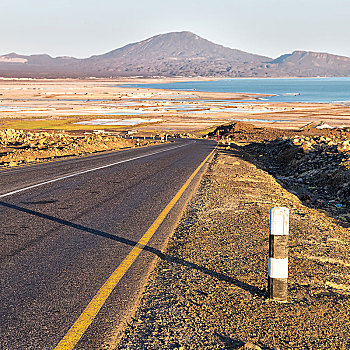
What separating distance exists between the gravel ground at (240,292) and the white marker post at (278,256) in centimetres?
14

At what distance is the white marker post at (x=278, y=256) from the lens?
4.71 meters

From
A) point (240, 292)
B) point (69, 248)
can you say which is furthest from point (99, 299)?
point (69, 248)

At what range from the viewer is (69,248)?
6.52 meters

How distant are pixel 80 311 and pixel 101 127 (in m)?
67.5

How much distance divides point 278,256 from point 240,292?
0.63 meters

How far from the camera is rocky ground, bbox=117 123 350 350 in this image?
4.04 metres

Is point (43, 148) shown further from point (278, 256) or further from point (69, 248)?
point (278, 256)

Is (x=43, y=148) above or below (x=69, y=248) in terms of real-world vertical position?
below

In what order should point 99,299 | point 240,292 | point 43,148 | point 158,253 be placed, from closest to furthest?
1. point 99,299
2. point 240,292
3. point 158,253
4. point 43,148

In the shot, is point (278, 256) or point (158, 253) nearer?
point (278, 256)

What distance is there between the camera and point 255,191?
1191 cm

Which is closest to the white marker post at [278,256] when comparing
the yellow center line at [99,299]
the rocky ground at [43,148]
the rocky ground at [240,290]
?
the rocky ground at [240,290]

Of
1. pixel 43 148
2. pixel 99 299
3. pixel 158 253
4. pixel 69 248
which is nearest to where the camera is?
pixel 99 299

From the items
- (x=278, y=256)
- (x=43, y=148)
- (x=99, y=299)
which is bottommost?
(x=43, y=148)
